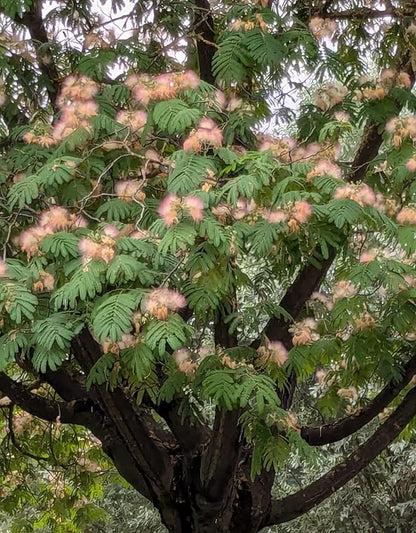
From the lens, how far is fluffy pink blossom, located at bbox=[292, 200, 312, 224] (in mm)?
2835

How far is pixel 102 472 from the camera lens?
20.7 ft

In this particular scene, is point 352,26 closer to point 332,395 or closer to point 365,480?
point 332,395

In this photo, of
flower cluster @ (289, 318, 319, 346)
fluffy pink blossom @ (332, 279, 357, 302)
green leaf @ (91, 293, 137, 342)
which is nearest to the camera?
green leaf @ (91, 293, 137, 342)

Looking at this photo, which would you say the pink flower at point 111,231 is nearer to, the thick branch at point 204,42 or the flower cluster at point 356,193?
the flower cluster at point 356,193

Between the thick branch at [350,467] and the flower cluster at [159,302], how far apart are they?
2154 mm

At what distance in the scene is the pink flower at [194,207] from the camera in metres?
2.73

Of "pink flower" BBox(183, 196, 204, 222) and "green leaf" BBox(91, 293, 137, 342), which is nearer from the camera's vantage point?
"green leaf" BBox(91, 293, 137, 342)

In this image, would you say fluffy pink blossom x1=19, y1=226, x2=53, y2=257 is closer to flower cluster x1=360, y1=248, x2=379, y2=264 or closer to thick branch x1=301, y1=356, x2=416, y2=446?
flower cluster x1=360, y1=248, x2=379, y2=264

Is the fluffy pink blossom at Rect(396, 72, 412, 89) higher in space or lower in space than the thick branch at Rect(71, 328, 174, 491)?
higher

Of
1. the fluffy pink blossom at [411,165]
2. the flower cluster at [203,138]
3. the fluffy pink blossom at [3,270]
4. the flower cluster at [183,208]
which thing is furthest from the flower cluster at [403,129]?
the fluffy pink blossom at [3,270]

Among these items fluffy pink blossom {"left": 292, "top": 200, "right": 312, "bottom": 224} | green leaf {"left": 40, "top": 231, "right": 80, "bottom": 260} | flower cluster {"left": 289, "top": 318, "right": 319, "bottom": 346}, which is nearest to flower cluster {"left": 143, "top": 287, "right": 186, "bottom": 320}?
green leaf {"left": 40, "top": 231, "right": 80, "bottom": 260}

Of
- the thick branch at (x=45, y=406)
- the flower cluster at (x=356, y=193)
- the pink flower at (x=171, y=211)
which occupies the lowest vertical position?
the thick branch at (x=45, y=406)

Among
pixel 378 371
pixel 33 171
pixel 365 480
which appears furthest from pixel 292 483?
pixel 33 171

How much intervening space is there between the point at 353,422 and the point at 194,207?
2314 millimetres
